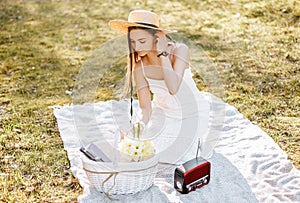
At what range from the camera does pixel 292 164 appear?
11.6 feet

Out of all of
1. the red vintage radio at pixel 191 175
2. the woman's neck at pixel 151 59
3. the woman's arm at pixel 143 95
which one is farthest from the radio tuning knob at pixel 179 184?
the woman's neck at pixel 151 59

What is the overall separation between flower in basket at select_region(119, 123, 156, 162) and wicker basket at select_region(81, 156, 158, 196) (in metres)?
0.05

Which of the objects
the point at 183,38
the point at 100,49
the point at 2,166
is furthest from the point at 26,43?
the point at 2,166

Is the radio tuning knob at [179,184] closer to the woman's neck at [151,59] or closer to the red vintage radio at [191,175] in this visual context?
the red vintage radio at [191,175]

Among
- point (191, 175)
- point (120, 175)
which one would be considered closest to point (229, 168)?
point (191, 175)

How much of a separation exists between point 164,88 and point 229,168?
787 millimetres

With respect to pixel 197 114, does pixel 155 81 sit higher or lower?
higher

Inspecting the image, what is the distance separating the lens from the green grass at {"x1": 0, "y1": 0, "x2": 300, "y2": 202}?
3.68 metres

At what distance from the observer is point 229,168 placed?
3521 millimetres

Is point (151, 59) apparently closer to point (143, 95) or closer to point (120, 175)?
point (143, 95)

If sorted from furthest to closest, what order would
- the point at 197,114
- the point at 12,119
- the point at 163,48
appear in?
the point at 12,119, the point at 197,114, the point at 163,48

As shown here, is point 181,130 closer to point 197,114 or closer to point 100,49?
point 197,114

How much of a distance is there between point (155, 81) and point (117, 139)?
74 centimetres

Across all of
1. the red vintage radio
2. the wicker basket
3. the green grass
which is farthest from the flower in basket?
the green grass
